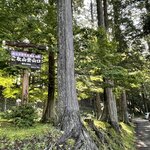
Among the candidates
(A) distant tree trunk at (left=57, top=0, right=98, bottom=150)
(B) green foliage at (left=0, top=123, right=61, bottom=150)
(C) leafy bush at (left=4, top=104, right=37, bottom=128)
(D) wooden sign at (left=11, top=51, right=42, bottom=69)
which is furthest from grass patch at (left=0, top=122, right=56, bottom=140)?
(D) wooden sign at (left=11, top=51, right=42, bottom=69)

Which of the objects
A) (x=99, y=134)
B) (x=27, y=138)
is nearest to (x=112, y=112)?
(x=99, y=134)

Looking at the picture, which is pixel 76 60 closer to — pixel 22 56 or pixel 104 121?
pixel 22 56

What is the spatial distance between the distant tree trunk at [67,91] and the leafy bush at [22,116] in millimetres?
869

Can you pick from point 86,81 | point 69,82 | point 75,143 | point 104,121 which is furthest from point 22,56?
point 104,121

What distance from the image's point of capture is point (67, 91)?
769cm

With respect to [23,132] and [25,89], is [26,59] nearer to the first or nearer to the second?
[25,89]

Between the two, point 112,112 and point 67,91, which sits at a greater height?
point 67,91

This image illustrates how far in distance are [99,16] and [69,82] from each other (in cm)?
734

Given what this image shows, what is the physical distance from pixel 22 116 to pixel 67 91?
156 cm

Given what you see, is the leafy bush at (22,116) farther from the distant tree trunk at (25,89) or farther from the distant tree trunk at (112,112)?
the distant tree trunk at (112,112)

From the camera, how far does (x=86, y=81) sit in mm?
11977

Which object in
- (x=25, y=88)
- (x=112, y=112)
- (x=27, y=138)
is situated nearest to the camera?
(x=27, y=138)

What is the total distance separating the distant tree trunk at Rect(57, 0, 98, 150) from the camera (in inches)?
279

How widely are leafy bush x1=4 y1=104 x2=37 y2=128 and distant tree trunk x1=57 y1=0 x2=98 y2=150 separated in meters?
0.87
